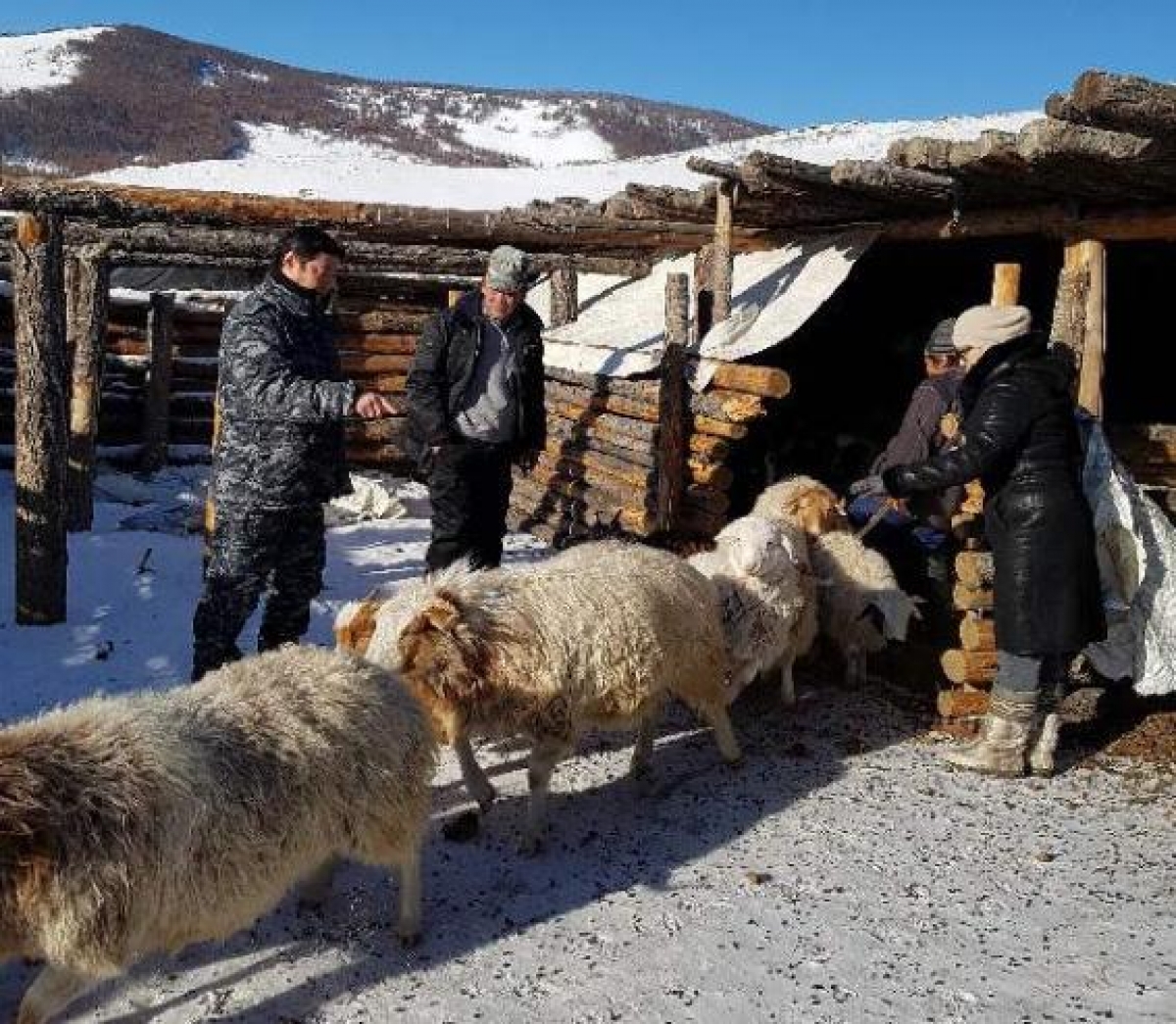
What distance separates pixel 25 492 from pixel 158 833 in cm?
457

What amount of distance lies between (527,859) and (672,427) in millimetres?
4812

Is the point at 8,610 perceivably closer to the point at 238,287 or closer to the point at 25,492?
the point at 25,492

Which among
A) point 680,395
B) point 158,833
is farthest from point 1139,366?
point 158,833

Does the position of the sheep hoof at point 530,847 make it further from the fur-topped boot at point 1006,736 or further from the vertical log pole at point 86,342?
the vertical log pole at point 86,342

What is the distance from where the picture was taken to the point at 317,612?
7.39 metres

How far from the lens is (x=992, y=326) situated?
17.2 feet

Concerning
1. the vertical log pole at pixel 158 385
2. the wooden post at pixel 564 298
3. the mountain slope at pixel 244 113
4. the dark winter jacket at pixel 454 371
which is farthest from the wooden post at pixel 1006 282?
the mountain slope at pixel 244 113

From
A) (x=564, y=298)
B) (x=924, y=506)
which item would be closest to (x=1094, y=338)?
(x=924, y=506)

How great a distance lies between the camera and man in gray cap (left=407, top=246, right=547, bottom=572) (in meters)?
6.25

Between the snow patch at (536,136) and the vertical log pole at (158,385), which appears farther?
the snow patch at (536,136)

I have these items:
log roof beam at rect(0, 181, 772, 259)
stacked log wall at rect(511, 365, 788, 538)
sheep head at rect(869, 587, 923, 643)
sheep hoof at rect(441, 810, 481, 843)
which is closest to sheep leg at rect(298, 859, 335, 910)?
sheep hoof at rect(441, 810, 481, 843)

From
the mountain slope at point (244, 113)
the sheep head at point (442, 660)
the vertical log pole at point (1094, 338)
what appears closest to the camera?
the sheep head at point (442, 660)

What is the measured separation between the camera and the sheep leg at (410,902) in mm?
3875

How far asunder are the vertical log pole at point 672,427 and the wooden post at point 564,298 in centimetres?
290
